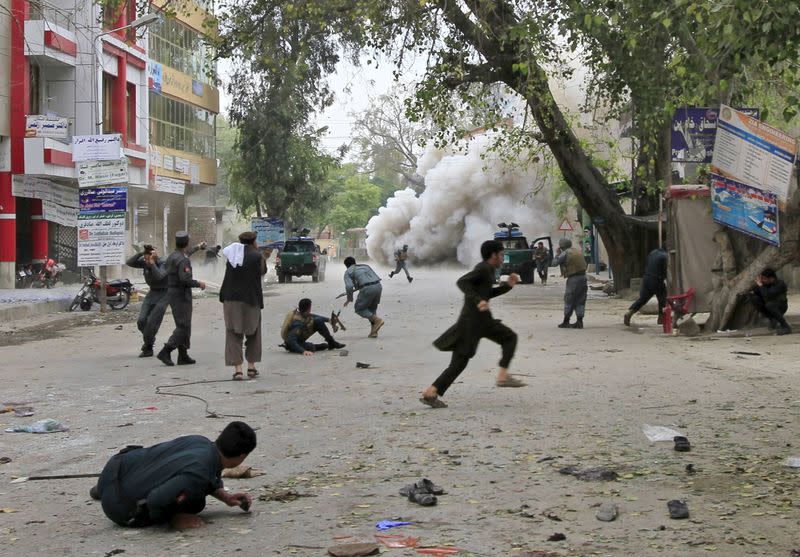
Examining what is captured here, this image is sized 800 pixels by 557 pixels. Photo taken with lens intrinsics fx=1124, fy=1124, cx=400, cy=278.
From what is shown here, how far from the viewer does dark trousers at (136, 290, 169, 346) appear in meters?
15.0

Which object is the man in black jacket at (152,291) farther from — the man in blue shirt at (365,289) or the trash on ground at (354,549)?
the trash on ground at (354,549)

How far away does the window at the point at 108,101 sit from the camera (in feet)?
124

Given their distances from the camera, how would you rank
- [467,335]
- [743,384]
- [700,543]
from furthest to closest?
[743,384] → [467,335] → [700,543]

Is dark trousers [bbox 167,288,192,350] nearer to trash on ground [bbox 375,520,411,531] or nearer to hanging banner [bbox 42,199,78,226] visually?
trash on ground [bbox 375,520,411,531]

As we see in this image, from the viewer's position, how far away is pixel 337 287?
38375mm

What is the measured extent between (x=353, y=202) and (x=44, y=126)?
65.3m

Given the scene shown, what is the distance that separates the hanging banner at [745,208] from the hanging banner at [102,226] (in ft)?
41.3

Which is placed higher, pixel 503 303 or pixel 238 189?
pixel 238 189

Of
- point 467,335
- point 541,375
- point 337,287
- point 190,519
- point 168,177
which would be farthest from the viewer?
point 168,177

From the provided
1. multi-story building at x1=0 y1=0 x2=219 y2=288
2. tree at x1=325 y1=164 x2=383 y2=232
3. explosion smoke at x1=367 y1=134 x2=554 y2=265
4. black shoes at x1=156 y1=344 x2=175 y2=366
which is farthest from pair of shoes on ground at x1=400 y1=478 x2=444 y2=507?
tree at x1=325 y1=164 x2=383 y2=232

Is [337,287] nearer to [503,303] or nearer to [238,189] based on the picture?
[503,303]

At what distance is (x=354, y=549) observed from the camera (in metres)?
5.15

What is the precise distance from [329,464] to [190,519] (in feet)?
6.02

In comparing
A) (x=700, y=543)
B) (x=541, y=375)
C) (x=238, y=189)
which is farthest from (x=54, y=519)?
(x=238, y=189)
